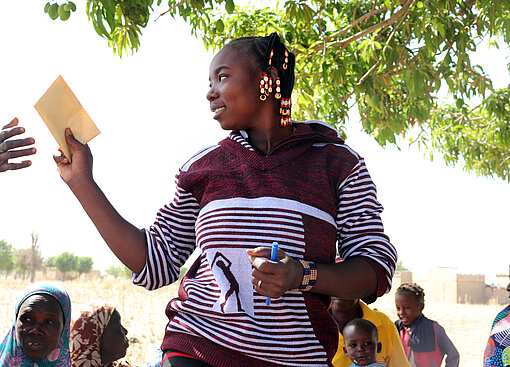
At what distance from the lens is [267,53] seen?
1795 millimetres

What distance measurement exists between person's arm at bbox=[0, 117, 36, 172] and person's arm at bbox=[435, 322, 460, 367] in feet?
15.7

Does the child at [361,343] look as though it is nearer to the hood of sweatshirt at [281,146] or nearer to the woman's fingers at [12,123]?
the hood of sweatshirt at [281,146]

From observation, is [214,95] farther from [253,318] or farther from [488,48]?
[488,48]

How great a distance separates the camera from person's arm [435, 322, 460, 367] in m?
5.74

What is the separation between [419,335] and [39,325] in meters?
3.85

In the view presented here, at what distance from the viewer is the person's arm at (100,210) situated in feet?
5.37

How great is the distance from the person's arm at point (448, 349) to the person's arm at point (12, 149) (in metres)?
4.78

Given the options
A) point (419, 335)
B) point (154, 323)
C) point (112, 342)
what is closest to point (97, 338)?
point (112, 342)

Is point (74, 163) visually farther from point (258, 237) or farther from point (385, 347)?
point (385, 347)

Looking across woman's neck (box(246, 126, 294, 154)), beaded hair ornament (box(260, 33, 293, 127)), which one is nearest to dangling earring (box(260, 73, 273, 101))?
beaded hair ornament (box(260, 33, 293, 127))

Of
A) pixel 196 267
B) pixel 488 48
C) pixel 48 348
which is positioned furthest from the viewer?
pixel 488 48

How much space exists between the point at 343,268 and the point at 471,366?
35.0 ft

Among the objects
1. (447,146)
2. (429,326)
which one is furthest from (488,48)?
(429,326)

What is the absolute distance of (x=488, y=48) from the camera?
10438 millimetres
